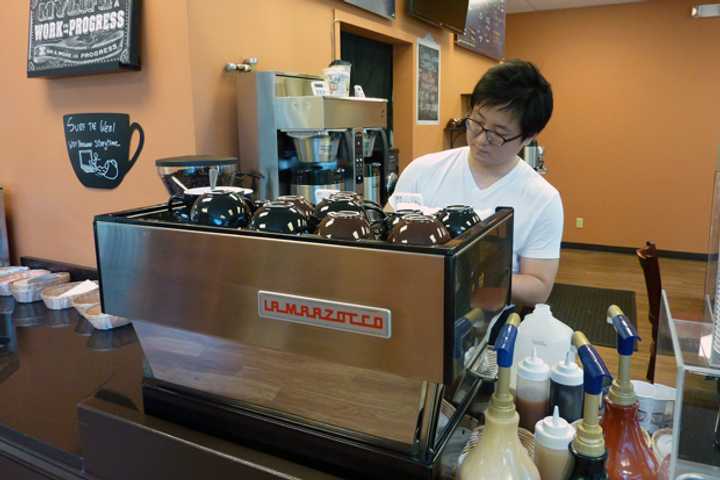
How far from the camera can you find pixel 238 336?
828 millimetres

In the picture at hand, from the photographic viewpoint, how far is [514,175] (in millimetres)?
1710

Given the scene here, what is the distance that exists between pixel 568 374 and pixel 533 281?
0.71 m

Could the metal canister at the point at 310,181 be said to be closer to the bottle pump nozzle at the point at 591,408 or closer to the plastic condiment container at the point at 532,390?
the plastic condiment container at the point at 532,390

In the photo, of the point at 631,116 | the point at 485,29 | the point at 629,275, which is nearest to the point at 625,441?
the point at 485,29

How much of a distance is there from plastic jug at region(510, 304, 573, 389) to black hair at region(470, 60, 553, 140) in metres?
0.77

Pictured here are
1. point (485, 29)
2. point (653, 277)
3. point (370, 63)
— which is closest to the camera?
point (653, 277)

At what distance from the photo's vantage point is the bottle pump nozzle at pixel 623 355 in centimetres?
63

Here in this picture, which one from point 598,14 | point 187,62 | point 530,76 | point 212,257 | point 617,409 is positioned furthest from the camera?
point 598,14

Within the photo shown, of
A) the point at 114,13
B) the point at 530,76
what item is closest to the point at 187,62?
the point at 114,13

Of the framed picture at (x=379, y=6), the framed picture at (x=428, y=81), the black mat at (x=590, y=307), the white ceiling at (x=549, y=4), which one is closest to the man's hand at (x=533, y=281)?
the framed picture at (x=379, y=6)

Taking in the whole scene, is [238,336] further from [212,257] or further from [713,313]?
[713,313]

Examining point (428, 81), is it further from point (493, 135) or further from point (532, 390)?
point (532, 390)

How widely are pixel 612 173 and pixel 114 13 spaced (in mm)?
5986

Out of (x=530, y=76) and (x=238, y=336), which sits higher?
(x=530, y=76)
